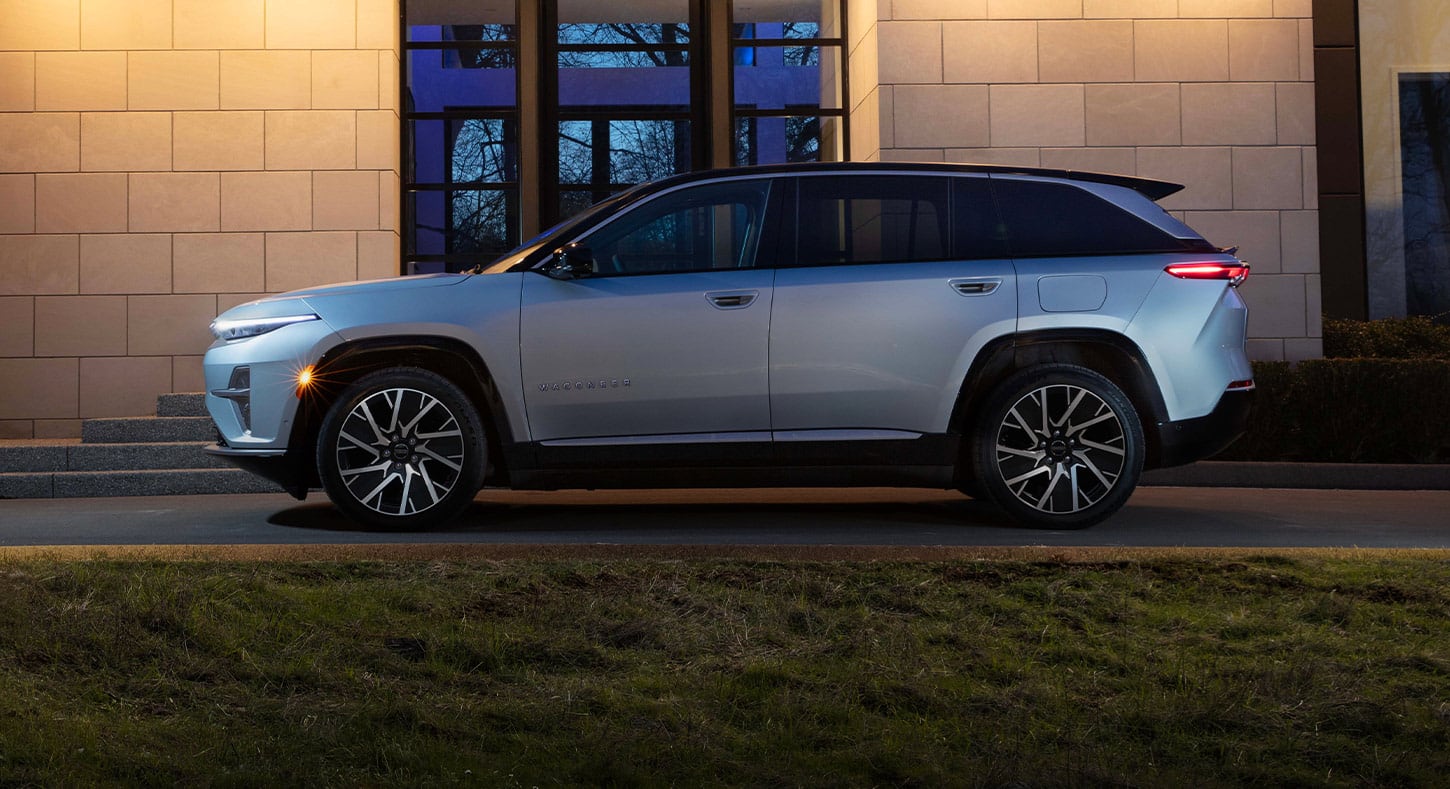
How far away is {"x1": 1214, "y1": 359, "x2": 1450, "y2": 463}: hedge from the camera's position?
35.6ft

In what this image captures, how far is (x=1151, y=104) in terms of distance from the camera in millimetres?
12781

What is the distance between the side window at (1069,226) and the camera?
7.20 m

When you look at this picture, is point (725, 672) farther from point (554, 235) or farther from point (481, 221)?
point (481, 221)

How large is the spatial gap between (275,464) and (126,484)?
3.44m

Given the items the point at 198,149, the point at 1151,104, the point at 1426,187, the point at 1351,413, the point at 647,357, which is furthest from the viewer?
the point at 1426,187

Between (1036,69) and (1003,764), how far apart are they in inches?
405

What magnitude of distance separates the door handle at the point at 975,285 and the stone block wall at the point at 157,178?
7.00 metres

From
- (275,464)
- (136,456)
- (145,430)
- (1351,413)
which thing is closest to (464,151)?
(145,430)

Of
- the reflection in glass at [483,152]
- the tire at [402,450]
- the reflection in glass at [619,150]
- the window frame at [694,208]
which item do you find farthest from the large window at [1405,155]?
the tire at [402,450]

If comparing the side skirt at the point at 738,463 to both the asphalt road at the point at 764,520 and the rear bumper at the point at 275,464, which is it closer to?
the asphalt road at the point at 764,520

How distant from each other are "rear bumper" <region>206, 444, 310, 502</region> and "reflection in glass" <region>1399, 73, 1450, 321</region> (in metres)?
10.6

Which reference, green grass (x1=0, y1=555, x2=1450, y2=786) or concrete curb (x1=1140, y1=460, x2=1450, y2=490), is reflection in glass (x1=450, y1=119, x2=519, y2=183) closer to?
concrete curb (x1=1140, y1=460, x2=1450, y2=490)

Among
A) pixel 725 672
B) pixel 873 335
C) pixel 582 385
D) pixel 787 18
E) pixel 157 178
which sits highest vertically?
pixel 787 18

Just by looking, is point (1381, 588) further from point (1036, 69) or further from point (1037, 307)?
point (1036, 69)
